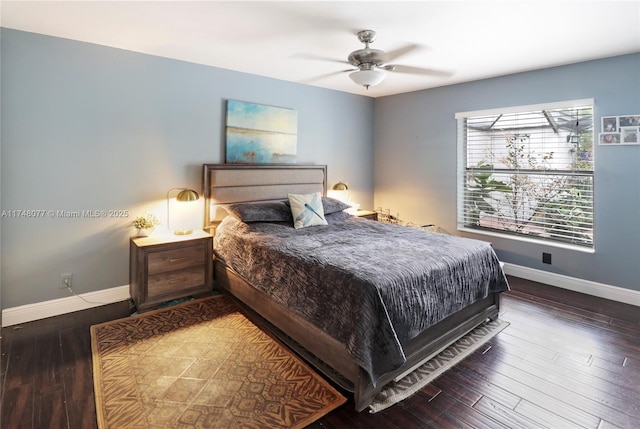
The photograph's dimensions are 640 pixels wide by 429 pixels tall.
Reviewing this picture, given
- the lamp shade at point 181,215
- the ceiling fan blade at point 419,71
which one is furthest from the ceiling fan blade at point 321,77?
the lamp shade at point 181,215

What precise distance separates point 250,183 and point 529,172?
324 centimetres

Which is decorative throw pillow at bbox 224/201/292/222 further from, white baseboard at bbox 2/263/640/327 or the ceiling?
the ceiling

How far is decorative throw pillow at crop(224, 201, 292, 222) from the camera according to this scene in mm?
3425

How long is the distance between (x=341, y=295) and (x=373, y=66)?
6.65 feet

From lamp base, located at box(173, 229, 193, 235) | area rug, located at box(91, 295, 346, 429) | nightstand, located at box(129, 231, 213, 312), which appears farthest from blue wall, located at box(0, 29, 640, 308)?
area rug, located at box(91, 295, 346, 429)

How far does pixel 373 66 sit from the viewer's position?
9.61 ft

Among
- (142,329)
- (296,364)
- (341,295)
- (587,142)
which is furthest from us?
(587,142)

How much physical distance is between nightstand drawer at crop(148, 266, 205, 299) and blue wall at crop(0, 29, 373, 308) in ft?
1.68

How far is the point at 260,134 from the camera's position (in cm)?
404

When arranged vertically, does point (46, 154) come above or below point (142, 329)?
above

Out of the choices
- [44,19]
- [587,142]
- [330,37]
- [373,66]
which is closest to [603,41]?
[587,142]

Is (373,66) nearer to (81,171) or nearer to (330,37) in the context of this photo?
(330,37)

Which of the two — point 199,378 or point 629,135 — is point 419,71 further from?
point 199,378

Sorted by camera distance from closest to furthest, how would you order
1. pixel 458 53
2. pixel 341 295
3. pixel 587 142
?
pixel 341 295
pixel 458 53
pixel 587 142
